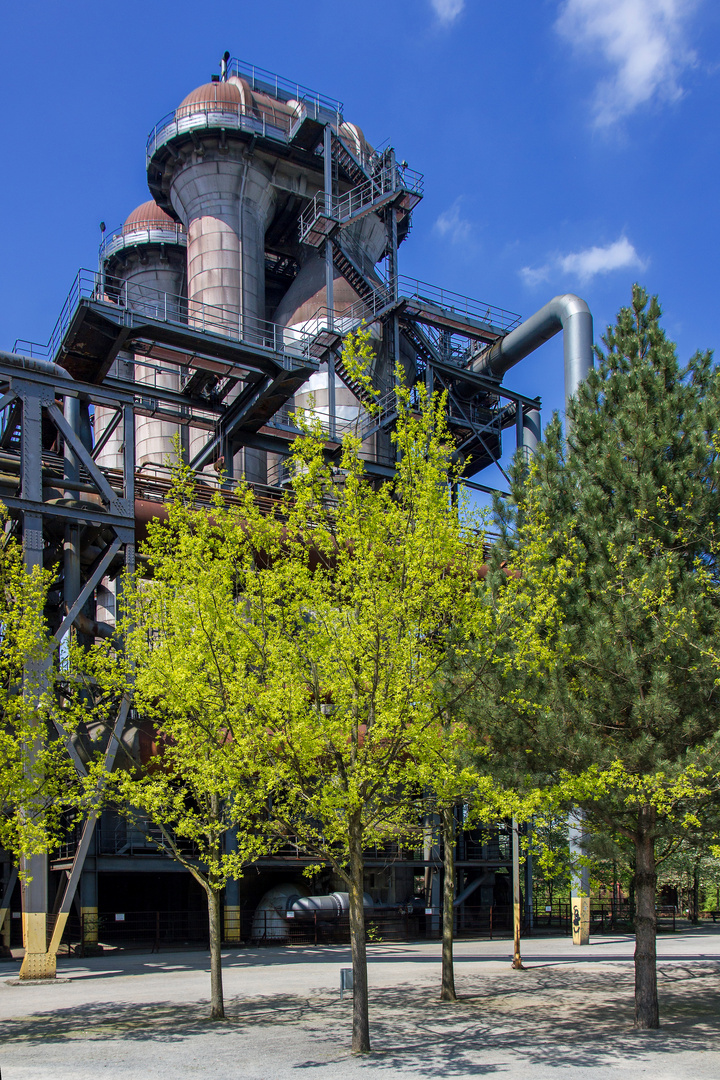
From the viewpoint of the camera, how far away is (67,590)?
79.2ft

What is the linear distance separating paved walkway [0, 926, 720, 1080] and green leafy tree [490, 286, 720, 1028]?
1.99m

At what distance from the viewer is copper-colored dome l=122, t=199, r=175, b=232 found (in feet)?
172

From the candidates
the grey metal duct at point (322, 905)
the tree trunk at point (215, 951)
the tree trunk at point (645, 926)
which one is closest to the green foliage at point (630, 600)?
the tree trunk at point (645, 926)

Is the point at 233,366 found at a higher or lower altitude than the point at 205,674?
higher

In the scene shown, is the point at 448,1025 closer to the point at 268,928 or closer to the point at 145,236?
the point at 268,928

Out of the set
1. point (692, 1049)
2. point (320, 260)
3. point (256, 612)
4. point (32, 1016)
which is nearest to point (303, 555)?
point (256, 612)

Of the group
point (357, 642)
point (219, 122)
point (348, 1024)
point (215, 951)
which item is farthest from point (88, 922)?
point (219, 122)

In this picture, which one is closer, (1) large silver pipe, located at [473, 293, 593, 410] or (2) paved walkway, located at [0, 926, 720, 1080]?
(2) paved walkway, located at [0, 926, 720, 1080]

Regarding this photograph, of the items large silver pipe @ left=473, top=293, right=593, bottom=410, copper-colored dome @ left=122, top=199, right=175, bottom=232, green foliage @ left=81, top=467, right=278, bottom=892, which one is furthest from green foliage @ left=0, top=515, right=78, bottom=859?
copper-colored dome @ left=122, top=199, right=175, bottom=232

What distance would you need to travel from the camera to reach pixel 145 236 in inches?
2046

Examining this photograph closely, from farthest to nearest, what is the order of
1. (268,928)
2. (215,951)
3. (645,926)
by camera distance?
(268,928) → (215,951) → (645,926)

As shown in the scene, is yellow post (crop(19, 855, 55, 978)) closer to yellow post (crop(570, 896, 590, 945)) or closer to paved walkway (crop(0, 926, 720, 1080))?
paved walkway (crop(0, 926, 720, 1080))

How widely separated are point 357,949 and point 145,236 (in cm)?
4782

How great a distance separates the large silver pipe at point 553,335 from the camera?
35281mm
